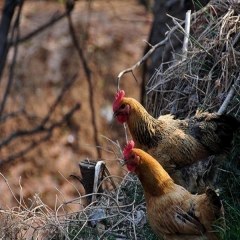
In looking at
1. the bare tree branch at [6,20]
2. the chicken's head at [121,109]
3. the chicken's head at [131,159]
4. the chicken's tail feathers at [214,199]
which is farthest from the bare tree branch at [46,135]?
the chicken's tail feathers at [214,199]

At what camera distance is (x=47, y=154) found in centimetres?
1348

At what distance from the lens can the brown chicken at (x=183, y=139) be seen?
733 centimetres

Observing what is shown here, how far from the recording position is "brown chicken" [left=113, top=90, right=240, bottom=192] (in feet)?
24.1

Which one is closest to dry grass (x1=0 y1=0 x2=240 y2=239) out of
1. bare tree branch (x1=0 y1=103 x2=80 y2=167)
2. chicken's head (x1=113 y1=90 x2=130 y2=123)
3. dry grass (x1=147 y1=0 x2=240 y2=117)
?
dry grass (x1=147 y1=0 x2=240 y2=117)

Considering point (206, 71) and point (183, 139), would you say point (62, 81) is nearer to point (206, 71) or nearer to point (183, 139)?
point (206, 71)

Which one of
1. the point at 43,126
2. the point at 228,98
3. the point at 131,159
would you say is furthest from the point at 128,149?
the point at 43,126

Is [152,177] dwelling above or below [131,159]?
below

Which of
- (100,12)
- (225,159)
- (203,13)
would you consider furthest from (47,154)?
(225,159)

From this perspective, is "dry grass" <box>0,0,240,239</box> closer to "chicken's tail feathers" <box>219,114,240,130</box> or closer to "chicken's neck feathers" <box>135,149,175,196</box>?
"chicken's tail feathers" <box>219,114,240,130</box>

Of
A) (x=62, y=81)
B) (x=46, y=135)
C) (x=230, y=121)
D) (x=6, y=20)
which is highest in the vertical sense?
(x=6, y=20)

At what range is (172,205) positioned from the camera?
664 centimetres

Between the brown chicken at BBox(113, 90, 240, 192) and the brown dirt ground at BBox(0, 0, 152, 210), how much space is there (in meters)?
5.32

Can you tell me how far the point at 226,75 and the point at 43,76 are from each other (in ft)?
21.0

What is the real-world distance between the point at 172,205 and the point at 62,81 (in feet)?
24.0
